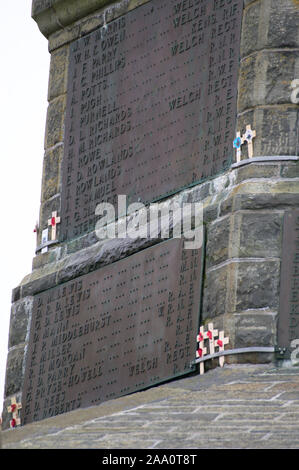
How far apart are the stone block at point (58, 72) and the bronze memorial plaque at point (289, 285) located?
352cm

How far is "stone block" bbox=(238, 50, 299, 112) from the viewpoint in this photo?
12094 mm

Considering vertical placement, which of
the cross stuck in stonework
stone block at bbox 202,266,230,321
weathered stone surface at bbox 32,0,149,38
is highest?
weathered stone surface at bbox 32,0,149,38

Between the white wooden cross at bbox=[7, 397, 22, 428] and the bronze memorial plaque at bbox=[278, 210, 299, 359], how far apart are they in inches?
123

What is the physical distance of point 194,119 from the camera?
497 inches

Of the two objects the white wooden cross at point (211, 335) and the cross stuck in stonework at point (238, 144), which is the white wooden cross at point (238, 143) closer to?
the cross stuck in stonework at point (238, 144)

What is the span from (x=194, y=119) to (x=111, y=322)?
67.7 inches

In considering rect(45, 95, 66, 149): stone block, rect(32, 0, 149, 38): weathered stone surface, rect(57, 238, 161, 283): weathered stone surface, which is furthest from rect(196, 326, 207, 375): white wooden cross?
rect(32, 0, 149, 38): weathered stone surface

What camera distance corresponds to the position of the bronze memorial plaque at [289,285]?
11.2 metres

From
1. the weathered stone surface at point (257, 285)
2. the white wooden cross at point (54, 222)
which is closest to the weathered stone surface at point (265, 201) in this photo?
the weathered stone surface at point (257, 285)

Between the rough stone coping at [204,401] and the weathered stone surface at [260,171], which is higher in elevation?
the weathered stone surface at [260,171]

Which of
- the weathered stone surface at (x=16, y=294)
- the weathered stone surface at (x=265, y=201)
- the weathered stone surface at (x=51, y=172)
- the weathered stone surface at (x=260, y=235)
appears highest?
the weathered stone surface at (x=51, y=172)

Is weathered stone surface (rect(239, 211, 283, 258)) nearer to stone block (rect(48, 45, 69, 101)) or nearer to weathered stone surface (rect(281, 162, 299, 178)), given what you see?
weathered stone surface (rect(281, 162, 299, 178))
